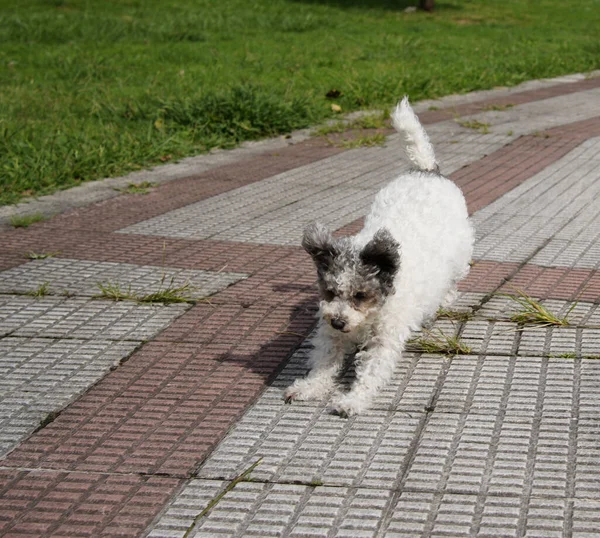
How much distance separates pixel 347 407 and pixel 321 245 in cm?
78

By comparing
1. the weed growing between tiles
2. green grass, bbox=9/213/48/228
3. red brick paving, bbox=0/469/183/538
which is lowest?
green grass, bbox=9/213/48/228

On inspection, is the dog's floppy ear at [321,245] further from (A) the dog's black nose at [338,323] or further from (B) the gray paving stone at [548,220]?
(B) the gray paving stone at [548,220]

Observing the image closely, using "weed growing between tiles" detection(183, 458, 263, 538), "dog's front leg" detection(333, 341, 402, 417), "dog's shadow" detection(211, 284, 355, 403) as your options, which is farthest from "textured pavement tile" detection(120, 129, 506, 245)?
"weed growing between tiles" detection(183, 458, 263, 538)

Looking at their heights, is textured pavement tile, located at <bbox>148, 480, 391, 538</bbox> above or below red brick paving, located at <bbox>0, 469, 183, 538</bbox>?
above

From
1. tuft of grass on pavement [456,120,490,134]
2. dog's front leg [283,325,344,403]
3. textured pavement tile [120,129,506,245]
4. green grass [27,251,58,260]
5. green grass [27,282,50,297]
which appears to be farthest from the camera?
tuft of grass on pavement [456,120,490,134]

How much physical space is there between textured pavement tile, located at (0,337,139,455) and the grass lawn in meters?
3.71

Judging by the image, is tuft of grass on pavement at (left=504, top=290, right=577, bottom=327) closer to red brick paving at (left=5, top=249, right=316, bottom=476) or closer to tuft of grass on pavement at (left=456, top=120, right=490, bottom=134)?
red brick paving at (left=5, top=249, right=316, bottom=476)

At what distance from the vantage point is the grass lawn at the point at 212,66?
1085cm

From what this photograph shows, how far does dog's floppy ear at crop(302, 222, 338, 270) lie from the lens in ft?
15.5

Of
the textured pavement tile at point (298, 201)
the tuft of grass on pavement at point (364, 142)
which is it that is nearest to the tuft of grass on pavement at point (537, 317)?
the textured pavement tile at point (298, 201)

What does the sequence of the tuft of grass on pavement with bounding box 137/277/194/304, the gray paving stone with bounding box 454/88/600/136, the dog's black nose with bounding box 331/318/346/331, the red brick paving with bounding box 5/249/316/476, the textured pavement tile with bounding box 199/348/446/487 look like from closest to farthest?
the textured pavement tile with bounding box 199/348/446/487 < the red brick paving with bounding box 5/249/316/476 < the dog's black nose with bounding box 331/318/346/331 < the tuft of grass on pavement with bounding box 137/277/194/304 < the gray paving stone with bounding box 454/88/600/136

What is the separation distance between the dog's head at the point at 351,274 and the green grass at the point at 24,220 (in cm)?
413

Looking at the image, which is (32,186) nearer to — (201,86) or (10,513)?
(201,86)

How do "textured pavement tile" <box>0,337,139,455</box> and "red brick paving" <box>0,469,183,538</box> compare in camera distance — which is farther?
"textured pavement tile" <box>0,337,139,455</box>
